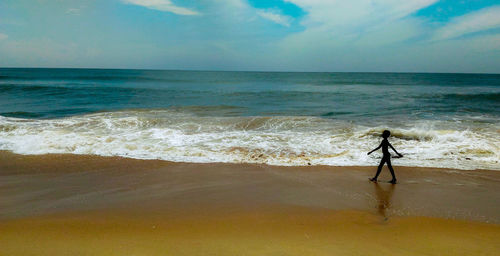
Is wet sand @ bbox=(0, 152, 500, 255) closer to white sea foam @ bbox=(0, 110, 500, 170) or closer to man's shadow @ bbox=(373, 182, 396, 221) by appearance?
man's shadow @ bbox=(373, 182, 396, 221)

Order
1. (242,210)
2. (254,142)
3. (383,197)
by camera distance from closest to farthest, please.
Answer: (242,210) < (383,197) < (254,142)

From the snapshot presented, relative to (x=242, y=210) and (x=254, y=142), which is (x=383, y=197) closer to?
(x=242, y=210)

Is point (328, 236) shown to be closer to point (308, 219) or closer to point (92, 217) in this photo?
point (308, 219)

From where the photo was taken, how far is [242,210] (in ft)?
17.1

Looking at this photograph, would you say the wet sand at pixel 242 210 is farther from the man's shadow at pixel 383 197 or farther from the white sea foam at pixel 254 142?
the white sea foam at pixel 254 142

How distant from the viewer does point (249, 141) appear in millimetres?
10648

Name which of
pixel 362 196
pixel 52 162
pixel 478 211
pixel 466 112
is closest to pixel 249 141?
pixel 362 196

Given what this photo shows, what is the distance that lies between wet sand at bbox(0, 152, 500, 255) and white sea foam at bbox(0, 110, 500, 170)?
2.96 ft

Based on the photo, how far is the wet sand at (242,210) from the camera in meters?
4.02

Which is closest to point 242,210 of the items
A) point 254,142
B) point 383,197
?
point 383,197

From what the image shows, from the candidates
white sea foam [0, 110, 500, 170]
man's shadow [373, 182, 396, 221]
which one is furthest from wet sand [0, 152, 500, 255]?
white sea foam [0, 110, 500, 170]

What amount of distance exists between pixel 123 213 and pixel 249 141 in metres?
6.07

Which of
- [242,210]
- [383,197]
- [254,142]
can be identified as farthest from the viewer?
[254,142]

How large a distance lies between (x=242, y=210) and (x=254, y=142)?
5.38m
